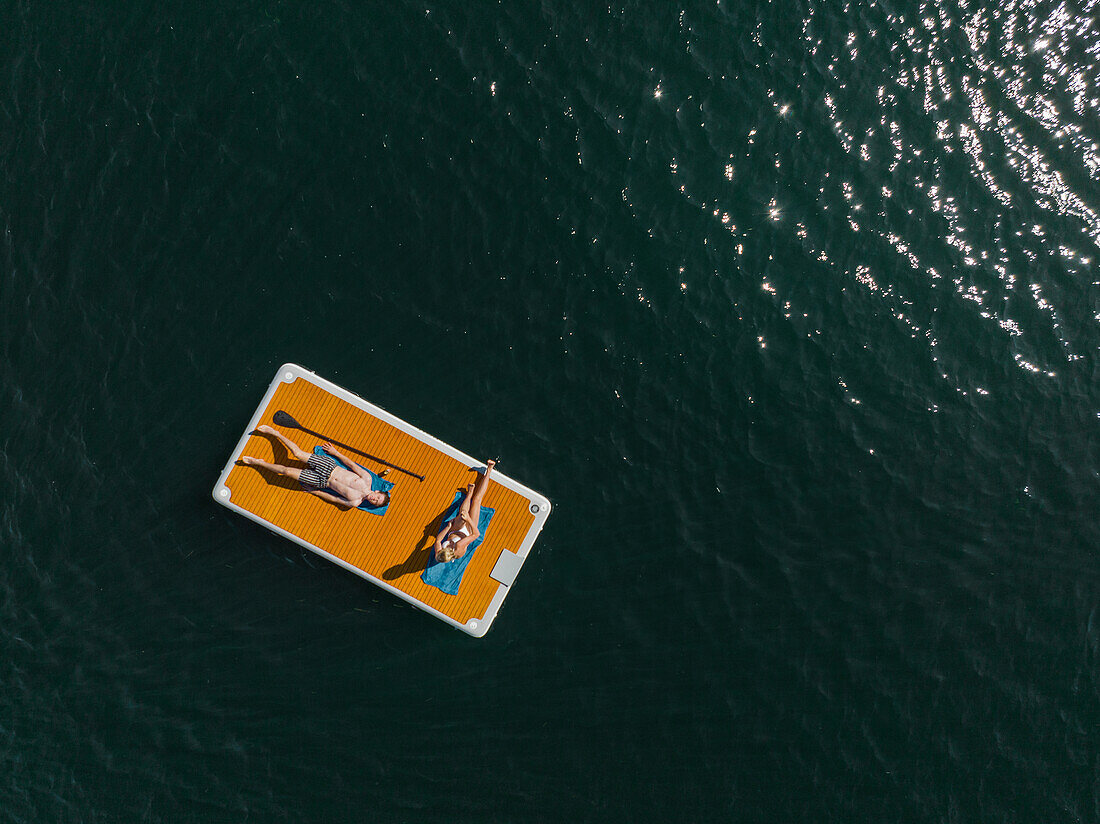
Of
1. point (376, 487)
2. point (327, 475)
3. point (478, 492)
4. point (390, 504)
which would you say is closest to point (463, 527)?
point (478, 492)

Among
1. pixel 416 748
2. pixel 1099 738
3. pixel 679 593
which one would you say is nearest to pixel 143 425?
pixel 416 748

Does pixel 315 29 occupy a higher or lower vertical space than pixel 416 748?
higher

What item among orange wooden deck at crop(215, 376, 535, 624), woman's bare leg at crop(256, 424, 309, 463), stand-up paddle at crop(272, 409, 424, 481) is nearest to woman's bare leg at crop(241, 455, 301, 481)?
orange wooden deck at crop(215, 376, 535, 624)

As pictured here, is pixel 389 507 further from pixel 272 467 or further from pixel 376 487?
pixel 272 467

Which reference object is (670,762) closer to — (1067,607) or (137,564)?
(1067,607)

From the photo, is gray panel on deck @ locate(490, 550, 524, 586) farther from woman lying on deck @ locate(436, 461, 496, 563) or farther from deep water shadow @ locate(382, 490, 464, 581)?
deep water shadow @ locate(382, 490, 464, 581)
